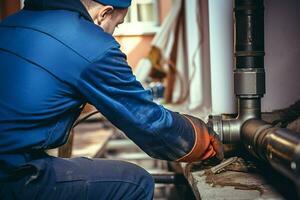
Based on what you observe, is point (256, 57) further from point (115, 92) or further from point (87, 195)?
point (87, 195)

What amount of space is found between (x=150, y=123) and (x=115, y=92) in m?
0.20

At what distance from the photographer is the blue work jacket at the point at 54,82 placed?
142cm

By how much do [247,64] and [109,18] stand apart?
0.79 meters

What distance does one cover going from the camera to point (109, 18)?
171 cm

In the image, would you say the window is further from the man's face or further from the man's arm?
the man's arm

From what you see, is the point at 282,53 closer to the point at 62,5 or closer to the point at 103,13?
the point at 103,13

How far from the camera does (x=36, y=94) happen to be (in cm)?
142

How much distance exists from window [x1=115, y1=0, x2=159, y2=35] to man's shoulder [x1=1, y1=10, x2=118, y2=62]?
23.2 feet

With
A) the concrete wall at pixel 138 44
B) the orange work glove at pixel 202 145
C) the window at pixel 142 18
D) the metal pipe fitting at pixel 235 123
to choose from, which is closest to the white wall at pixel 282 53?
the metal pipe fitting at pixel 235 123

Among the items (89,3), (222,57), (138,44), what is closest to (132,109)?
(89,3)

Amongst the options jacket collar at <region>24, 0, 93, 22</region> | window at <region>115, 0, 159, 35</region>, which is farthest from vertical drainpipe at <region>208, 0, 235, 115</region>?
window at <region>115, 0, 159, 35</region>

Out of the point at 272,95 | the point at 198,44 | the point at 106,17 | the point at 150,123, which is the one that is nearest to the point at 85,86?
the point at 150,123

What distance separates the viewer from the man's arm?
1445mm

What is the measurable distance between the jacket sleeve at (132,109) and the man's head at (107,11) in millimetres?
257
